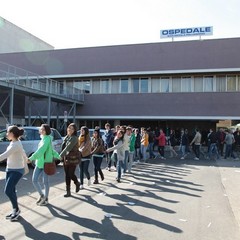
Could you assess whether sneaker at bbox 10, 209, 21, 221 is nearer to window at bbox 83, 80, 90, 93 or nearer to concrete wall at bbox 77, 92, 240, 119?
concrete wall at bbox 77, 92, 240, 119

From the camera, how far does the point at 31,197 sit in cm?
795

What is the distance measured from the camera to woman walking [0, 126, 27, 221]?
6.08 meters

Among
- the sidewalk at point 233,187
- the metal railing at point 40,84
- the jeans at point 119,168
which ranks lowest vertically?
the sidewalk at point 233,187

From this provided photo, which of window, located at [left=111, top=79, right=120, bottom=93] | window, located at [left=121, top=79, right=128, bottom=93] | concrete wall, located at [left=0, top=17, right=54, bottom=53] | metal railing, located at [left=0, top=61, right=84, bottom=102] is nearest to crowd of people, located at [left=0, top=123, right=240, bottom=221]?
metal railing, located at [left=0, top=61, right=84, bottom=102]

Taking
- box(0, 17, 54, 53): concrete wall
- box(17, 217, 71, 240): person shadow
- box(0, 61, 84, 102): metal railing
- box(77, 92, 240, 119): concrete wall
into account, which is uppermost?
box(0, 17, 54, 53): concrete wall

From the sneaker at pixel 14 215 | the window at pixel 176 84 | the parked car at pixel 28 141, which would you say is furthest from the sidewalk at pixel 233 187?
the window at pixel 176 84

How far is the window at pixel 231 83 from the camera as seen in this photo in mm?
27828

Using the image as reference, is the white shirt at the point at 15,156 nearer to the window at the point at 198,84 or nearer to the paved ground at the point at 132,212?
the paved ground at the point at 132,212

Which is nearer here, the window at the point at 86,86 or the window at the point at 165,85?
the window at the point at 165,85

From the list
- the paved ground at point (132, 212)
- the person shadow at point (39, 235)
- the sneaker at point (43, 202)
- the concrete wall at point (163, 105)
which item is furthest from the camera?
the concrete wall at point (163, 105)

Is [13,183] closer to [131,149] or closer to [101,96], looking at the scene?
[131,149]

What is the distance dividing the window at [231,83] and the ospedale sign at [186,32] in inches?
215

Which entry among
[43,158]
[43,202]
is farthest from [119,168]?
[43,202]

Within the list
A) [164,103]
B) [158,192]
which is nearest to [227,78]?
[164,103]
